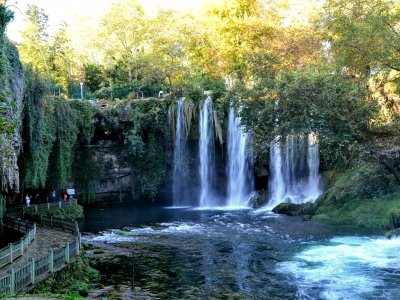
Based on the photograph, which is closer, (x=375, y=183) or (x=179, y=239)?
(x=179, y=239)

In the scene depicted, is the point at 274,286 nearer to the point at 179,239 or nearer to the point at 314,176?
the point at 179,239

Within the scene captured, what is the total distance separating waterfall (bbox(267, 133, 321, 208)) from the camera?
36.1 m

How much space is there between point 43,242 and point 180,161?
22.8 meters

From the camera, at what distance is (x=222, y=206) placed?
4016 centimetres

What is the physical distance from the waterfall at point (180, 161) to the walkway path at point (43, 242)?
62.0 feet

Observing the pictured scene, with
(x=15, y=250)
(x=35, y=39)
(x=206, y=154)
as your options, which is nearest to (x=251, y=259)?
(x=15, y=250)

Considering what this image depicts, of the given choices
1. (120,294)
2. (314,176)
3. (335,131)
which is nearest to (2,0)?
(120,294)

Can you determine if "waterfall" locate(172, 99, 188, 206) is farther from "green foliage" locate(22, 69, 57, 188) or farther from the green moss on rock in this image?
"green foliage" locate(22, 69, 57, 188)

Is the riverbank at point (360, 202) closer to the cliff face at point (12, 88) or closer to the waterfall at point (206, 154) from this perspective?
A: the waterfall at point (206, 154)

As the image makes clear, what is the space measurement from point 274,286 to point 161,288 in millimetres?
3902

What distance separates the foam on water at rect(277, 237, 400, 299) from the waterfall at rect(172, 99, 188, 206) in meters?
21.2

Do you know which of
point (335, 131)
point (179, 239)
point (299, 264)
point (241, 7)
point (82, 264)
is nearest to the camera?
point (82, 264)

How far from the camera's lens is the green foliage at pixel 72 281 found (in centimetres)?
1405

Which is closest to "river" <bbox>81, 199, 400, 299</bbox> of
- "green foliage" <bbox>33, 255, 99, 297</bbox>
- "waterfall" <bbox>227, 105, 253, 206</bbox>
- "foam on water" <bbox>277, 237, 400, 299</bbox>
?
"foam on water" <bbox>277, 237, 400, 299</bbox>
